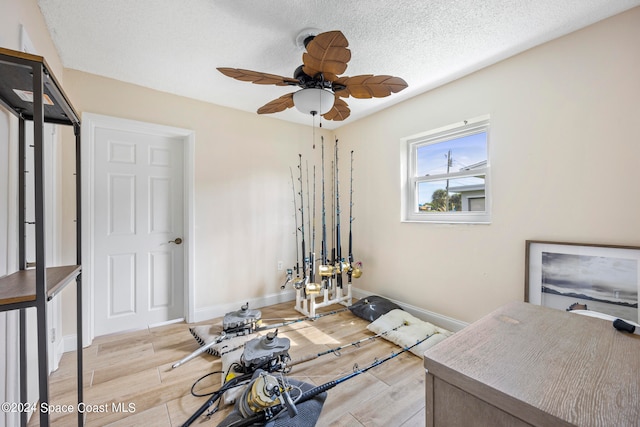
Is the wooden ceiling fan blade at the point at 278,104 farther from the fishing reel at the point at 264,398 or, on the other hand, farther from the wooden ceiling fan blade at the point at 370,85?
the fishing reel at the point at 264,398

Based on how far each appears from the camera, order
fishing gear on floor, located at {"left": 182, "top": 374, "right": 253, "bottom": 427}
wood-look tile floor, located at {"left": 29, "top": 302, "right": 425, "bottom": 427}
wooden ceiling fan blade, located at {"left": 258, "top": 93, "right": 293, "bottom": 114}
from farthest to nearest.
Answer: wooden ceiling fan blade, located at {"left": 258, "top": 93, "right": 293, "bottom": 114}
wood-look tile floor, located at {"left": 29, "top": 302, "right": 425, "bottom": 427}
fishing gear on floor, located at {"left": 182, "top": 374, "right": 253, "bottom": 427}

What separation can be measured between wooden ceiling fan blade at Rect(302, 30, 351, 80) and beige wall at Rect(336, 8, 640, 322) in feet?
4.88

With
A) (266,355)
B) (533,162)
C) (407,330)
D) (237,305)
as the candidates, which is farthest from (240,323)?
(533,162)

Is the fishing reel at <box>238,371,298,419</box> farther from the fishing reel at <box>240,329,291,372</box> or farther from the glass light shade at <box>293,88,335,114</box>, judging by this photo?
the glass light shade at <box>293,88,335,114</box>

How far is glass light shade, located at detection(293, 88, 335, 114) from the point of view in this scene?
162cm

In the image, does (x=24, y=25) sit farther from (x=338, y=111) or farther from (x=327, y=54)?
(x=338, y=111)

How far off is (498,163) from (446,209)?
628 millimetres

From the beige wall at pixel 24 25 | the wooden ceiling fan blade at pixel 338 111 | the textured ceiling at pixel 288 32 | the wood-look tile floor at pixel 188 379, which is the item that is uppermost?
the textured ceiling at pixel 288 32

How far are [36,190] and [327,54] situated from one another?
4.24 ft

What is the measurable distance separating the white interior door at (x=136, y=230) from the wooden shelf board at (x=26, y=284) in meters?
1.35

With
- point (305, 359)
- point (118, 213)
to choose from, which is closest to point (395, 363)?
point (305, 359)

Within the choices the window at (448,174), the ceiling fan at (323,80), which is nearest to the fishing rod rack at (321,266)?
the window at (448,174)

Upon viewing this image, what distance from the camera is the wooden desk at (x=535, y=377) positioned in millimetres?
492

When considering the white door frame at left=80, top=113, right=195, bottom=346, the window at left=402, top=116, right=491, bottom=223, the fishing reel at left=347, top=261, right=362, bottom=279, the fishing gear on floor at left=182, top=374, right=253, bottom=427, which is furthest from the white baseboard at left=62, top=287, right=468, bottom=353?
the fishing gear on floor at left=182, top=374, right=253, bottom=427
